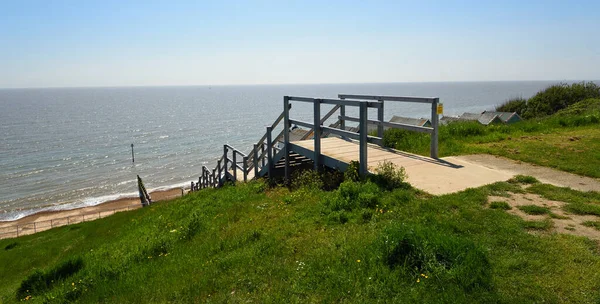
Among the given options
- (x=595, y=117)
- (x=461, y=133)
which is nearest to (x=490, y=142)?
(x=461, y=133)

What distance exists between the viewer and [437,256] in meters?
4.23

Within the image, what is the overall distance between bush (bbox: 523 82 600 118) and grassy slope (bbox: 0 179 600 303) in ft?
109

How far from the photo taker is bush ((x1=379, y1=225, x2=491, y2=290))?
3906mm

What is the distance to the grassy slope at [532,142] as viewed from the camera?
8820 millimetres

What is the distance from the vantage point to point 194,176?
3769 cm

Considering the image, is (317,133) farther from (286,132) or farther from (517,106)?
(517,106)

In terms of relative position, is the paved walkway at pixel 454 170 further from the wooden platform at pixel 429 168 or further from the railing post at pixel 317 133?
the railing post at pixel 317 133

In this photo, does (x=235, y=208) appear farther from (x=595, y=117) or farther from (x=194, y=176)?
(x=194, y=176)

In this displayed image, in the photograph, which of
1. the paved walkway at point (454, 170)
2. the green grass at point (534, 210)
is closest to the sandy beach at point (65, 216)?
the paved walkway at point (454, 170)

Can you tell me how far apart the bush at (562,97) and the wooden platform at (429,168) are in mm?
29970

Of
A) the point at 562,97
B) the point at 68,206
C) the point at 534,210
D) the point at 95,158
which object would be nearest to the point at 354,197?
the point at 534,210

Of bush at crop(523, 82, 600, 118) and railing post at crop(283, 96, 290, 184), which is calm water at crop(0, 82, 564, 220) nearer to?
railing post at crop(283, 96, 290, 184)

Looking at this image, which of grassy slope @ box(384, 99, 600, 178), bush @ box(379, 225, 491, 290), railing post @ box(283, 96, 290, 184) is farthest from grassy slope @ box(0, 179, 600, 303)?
railing post @ box(283, 96, 290, 184)

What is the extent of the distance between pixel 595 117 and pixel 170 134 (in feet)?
179
